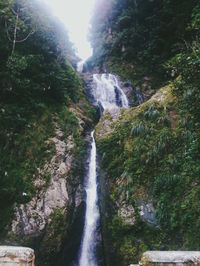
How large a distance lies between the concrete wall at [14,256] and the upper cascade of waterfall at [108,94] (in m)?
14.3

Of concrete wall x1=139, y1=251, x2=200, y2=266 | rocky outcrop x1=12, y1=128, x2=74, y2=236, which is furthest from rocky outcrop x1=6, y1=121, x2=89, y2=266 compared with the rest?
concrete wall x1=139, y1=251, x2=200, y2=266

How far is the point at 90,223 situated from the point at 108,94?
31.1ft

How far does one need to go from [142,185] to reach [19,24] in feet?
25.1

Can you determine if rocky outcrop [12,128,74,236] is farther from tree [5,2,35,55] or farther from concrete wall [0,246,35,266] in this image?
concrete wall [0,246,35,266]

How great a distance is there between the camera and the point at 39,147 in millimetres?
10484

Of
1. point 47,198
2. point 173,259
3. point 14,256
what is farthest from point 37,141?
point 173,259

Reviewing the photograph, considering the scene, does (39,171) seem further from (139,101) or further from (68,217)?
(139,101)

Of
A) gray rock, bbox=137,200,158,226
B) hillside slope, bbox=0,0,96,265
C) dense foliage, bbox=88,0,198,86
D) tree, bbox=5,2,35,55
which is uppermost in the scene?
dense foliage, bbox=88,0,198,86

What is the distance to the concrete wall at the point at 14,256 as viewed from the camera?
199cm

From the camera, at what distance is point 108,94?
17359 mm

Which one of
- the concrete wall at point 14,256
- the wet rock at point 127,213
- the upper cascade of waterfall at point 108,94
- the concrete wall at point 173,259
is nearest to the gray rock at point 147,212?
the wet rock at point 127,213

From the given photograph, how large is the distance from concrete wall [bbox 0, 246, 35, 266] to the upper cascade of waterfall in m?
14.3

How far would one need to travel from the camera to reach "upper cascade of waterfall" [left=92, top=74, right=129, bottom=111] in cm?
1673

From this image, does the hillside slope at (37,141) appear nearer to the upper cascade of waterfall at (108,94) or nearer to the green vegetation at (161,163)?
the green vegetation at (161,163)
